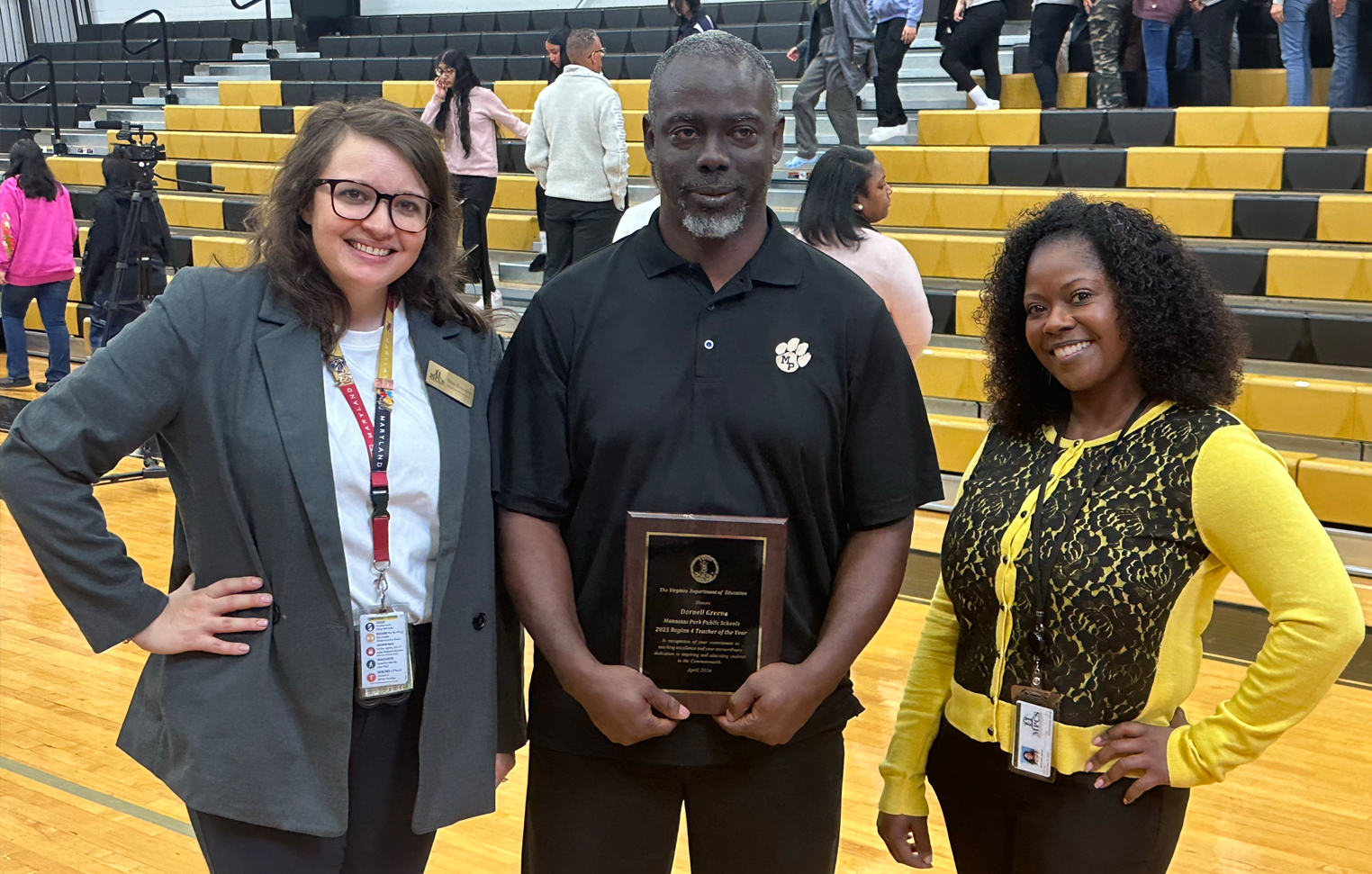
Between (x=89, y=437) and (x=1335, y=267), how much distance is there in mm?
5160

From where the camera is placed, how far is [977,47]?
6.91m

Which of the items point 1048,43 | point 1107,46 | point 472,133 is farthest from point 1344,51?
point 472,133

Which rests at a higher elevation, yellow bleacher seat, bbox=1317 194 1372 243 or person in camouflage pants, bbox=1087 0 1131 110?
person in camouflage pants, bbox=1087 0 1131 110

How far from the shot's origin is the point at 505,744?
5.28 ft

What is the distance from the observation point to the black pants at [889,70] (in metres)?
6.51

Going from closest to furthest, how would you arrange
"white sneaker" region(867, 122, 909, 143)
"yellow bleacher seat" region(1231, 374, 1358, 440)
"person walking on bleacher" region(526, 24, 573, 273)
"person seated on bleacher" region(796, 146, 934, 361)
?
1. "person seated on bleacher" region(796, 146, 934, 361)
2. "yellow bleacher seat" region(1231, 374, 1358, 440)
3. "person walking on bleacher" region(526, 24, 573, 273)
4. "white sneaker" region(867, 122, 909, 143)

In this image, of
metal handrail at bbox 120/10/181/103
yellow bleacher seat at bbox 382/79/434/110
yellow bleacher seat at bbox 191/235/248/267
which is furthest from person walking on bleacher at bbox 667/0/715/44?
metal handrail at bbox 120/10/181/103

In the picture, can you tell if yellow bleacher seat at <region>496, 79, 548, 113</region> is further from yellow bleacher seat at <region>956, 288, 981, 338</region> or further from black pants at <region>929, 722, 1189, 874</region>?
black pants at <region>929, 722, 1189, 874</region>

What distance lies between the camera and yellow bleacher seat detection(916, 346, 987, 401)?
5434 millimetres

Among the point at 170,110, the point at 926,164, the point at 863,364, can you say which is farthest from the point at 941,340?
the point at 170,110

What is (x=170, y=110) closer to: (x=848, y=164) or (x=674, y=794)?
(x=848, y=164)

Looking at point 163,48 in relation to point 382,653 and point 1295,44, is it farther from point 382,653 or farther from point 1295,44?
point 382,653

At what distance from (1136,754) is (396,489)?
90cm

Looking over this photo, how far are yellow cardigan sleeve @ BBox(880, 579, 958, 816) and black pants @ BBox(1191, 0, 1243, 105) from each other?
554 cm
